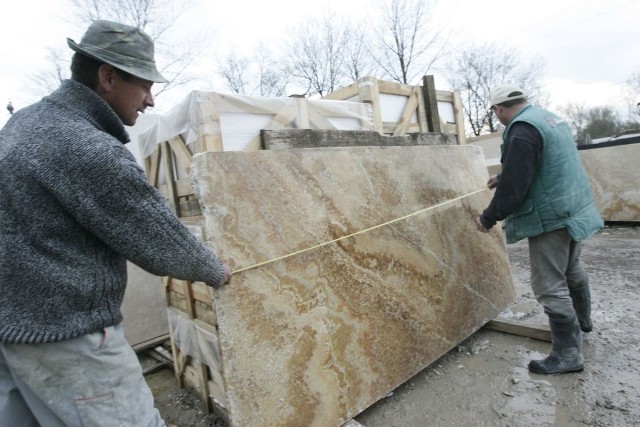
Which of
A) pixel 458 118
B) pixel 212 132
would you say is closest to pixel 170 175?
pixel 212 132

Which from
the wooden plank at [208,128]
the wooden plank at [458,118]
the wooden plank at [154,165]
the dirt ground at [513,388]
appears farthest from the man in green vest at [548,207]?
the wooden plank at [154,165]

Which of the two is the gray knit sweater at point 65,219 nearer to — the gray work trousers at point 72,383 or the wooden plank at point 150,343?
the gray work trousers at point 72,383

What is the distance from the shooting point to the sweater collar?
1311mm

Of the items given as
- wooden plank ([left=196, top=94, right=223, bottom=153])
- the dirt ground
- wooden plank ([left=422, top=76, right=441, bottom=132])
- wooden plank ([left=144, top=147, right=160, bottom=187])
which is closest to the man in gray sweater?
wooden plank ([left=196, top=94, right=223, bottom=153])

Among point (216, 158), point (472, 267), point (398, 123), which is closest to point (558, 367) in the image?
point (472, 267)

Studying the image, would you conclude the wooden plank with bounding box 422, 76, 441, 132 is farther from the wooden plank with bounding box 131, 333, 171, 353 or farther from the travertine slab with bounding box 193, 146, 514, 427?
the wooden plank with bounding box 131, 333, 171, 353

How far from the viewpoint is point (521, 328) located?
3.27 m

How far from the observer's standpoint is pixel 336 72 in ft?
77.2

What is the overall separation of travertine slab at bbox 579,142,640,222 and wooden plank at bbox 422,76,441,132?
533 centimetres

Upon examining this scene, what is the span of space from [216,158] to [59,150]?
908 millimetres

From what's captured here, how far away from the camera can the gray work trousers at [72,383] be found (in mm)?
1245

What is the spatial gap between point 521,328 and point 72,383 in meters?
3.22

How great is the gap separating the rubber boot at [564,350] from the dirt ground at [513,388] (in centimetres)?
5

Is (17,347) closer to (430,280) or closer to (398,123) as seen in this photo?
(430,280)
